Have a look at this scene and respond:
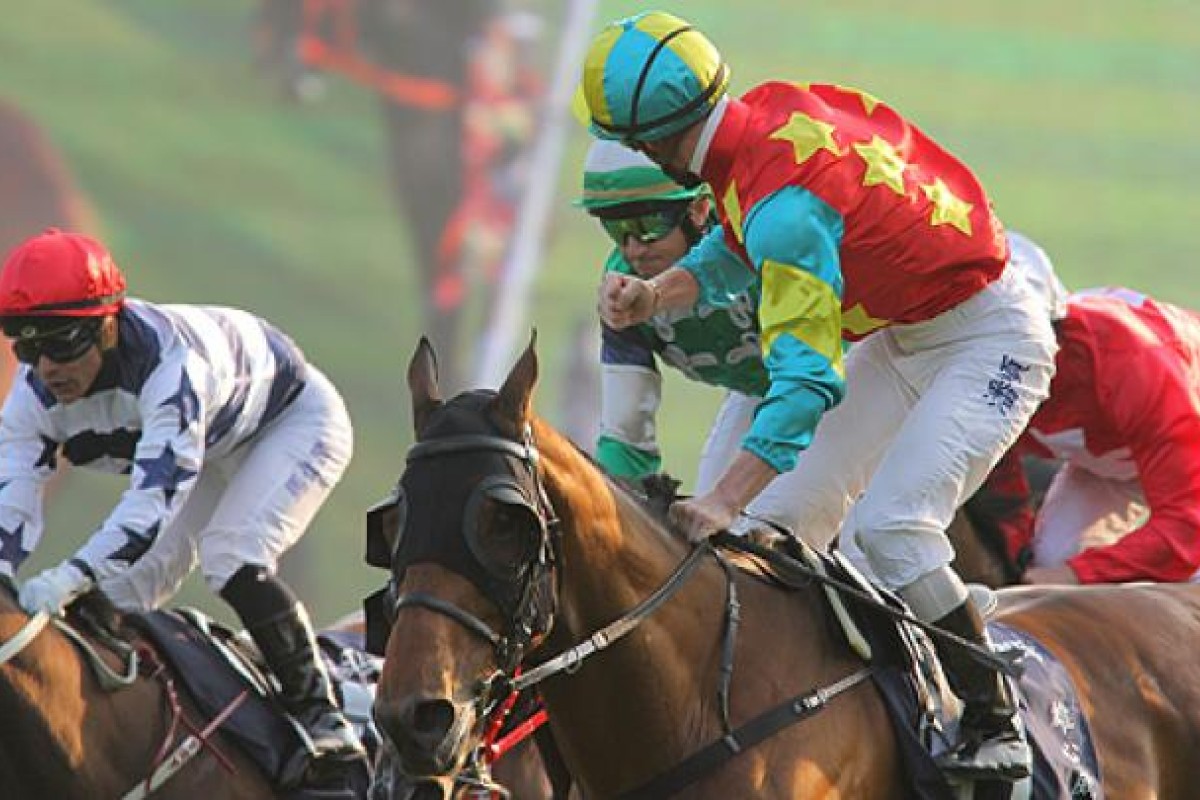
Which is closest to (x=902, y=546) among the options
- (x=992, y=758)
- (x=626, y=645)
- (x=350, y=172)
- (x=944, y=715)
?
(x=944, y=715)

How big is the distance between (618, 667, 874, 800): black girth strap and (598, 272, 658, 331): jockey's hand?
3.30 ft

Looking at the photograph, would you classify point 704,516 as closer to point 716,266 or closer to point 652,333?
point 716,266

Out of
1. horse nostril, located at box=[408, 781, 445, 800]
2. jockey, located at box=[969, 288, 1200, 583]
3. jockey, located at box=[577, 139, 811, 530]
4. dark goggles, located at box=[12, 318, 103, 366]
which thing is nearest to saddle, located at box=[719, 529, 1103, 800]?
horse nostril, located at box=[408, 781, 445, 800]

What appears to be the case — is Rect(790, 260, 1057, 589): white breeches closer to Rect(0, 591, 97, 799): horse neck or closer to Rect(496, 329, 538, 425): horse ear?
Rect(496, 329, 538, 425): horse ear

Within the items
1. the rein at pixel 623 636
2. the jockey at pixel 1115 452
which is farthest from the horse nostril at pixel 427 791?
the jockey at pixel 1115 452

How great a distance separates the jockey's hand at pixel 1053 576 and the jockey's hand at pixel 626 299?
222cm

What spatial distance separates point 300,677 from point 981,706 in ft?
7.79

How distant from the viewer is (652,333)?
6453 mm

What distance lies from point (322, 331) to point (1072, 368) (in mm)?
10562

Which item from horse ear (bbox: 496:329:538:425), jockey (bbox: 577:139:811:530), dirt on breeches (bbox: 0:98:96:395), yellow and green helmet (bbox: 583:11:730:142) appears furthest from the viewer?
dirt on breeches (bbox: 0:98:96:395)

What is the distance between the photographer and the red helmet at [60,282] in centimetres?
639

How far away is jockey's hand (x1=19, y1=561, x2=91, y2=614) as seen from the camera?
6137mm

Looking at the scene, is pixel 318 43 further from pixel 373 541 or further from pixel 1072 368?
pixel 373 541

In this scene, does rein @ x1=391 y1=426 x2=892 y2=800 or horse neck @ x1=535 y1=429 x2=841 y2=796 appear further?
horse neck @ x1=535 y1=429 x2=841 y2=796
